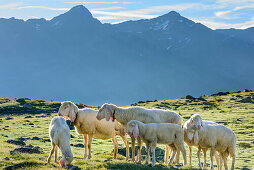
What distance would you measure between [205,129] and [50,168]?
32.2 feet

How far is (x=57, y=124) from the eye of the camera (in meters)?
15.1

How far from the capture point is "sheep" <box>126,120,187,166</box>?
631 inches

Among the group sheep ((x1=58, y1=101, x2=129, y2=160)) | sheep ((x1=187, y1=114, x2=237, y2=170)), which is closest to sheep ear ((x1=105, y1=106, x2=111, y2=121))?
sheep ((x1=58, y1=101, x2=129, y2=160))

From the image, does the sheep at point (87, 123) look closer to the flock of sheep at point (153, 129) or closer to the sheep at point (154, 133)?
the flock of sheep at point (153, 129)

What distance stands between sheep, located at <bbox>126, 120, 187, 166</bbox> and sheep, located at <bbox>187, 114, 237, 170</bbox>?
896mm

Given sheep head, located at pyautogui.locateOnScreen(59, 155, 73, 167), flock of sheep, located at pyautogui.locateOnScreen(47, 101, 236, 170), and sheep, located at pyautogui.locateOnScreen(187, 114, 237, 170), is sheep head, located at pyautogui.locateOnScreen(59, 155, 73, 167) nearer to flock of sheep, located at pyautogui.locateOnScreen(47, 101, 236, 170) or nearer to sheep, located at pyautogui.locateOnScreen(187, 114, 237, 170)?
flock of sheep, located at pyautogui.locateOnScreen(47, 101, 236, 170)

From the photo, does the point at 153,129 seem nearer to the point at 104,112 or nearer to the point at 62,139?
the point at 104,112

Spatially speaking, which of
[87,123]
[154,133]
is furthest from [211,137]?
[87,123]

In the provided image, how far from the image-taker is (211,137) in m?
17.8

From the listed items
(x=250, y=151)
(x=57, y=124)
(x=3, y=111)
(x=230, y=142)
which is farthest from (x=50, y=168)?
(x=3, y=111)

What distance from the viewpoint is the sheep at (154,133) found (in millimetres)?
16016

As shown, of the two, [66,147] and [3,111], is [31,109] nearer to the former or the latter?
[3,111]

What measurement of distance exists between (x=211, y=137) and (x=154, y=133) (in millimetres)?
4073

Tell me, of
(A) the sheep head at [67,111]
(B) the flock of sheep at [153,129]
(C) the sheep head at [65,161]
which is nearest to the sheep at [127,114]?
(B) the flock of sheep at [153,129]
